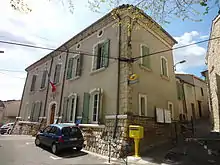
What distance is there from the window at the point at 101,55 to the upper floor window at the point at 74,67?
1.49 metres

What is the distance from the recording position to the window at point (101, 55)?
10.5 m

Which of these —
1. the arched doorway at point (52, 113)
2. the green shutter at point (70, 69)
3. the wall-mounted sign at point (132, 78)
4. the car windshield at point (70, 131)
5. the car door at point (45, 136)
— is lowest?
the car door at point (45, 136)

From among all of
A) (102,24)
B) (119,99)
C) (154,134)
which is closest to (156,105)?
(154,134)

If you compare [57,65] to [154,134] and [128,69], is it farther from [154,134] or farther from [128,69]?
[154,134]

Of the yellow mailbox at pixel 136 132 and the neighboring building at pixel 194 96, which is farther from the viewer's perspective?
the neighboring building at pixel 194 96

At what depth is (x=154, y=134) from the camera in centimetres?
941

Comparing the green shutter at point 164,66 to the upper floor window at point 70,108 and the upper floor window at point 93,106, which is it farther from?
the upper floor window at point 70,108

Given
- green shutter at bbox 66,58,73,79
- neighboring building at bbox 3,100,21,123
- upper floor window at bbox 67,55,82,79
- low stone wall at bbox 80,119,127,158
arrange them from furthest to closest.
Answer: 1. neighboring building at bbox 3,100,21,123
2. green shutter at bbox 66,58,73,79
3. upper floor window at bbox 67,55,82,79
4. low stone wall at bbox 80,119,127,158

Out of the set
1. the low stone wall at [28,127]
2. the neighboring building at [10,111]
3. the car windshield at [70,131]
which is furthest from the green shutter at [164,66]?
the neighboring building at [10,111]

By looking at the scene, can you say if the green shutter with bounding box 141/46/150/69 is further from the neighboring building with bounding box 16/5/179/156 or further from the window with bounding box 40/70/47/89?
the window with bounding box 40/70/47/89

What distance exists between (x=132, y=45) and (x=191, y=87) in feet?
49.6

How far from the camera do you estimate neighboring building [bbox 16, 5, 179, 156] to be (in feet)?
29.2

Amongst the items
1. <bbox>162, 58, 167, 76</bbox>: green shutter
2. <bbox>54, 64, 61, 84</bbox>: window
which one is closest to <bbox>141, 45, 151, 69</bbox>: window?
<bbox>162, 58, 167, 76</bbox>: green shutter

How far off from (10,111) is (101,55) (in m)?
27.6
